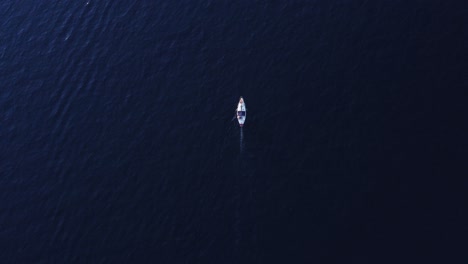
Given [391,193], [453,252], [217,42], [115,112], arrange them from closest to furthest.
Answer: [453,252] < [391,193] < [115,112] < [217,42]

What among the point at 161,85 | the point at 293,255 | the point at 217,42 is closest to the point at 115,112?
the point at 161,85

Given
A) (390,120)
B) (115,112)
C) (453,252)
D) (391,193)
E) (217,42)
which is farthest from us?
(217,42)

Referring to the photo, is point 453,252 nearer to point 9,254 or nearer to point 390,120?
point 390,120

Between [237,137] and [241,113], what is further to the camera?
[241,113]

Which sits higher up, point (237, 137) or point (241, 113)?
point (241, 113)

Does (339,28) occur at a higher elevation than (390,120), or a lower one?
higher

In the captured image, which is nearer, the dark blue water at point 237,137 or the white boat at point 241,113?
the dark blue water at point 237,137

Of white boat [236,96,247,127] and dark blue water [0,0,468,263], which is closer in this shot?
dark blue water [0,0,468,263]

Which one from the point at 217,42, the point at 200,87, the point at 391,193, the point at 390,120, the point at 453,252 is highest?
the point at 217,42
